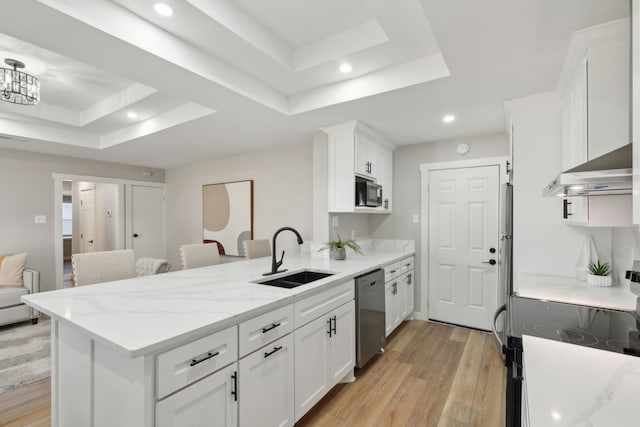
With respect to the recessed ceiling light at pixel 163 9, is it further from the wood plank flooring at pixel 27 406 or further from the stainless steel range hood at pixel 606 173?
the wood plank flooring at pixel 27 406

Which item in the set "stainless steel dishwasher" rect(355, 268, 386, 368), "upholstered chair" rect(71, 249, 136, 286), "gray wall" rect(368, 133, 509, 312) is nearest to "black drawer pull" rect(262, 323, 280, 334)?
"stainless steel dishwasher" rect(355, 268, 386, 368)

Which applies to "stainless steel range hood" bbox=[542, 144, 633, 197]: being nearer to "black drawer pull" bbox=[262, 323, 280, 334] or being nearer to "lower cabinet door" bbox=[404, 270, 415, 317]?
"black drawer pull" bbox=[262, 323, 280, 334]

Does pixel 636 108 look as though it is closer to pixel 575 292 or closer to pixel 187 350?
pixel 575 292

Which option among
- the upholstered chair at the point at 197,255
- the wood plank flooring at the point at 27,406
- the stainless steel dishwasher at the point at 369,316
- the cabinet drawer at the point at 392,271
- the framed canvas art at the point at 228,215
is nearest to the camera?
the wood plank flooring at the point at 27,406

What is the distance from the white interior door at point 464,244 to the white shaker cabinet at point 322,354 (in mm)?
1783

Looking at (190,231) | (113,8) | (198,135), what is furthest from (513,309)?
(190,231)

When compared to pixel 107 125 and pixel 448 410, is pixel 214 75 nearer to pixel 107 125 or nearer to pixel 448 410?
pixel 107 125

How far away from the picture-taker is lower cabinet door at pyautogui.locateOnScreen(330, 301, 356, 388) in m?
2.12

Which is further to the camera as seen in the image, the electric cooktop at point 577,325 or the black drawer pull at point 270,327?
the black drawer pull at point 270,327

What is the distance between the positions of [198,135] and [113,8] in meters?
2.08

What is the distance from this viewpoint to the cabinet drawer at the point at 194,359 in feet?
3.65

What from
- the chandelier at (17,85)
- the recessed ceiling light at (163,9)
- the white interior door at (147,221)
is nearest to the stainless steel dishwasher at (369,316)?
the recessed ceiling light at (163,9)

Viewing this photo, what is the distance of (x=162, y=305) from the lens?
1.48m

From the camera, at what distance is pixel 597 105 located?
1.57 metres
